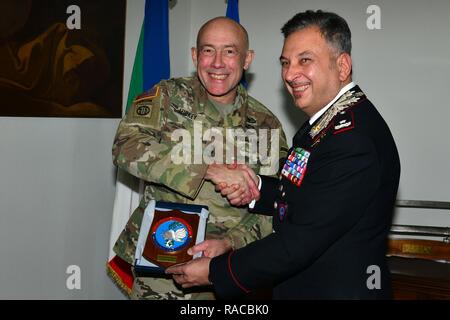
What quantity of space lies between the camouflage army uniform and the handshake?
0.05 m

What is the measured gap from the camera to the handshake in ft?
6.13

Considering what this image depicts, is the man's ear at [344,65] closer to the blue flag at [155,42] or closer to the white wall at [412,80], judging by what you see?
the blue flag at [155,42]

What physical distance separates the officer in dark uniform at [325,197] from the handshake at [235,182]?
27 centimetres

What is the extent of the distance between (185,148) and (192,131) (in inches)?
4.2

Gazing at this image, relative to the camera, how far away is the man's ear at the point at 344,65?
1.55 metres

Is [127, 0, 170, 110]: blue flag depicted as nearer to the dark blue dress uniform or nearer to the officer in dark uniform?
the officer in dark uniform

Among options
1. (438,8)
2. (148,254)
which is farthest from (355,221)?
(438,8)

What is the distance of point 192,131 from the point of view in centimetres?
200

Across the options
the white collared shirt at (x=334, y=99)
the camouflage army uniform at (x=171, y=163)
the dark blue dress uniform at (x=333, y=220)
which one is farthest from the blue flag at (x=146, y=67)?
the white collared shirt at (x=334, y=99)

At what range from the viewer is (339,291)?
1.47m

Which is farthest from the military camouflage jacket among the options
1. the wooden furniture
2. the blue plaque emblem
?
the wooden furniture

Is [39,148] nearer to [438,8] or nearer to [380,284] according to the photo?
[380,284]

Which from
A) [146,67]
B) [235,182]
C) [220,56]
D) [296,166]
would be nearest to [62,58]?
[146,67]

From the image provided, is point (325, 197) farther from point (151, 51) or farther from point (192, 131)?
point (151, 51)
